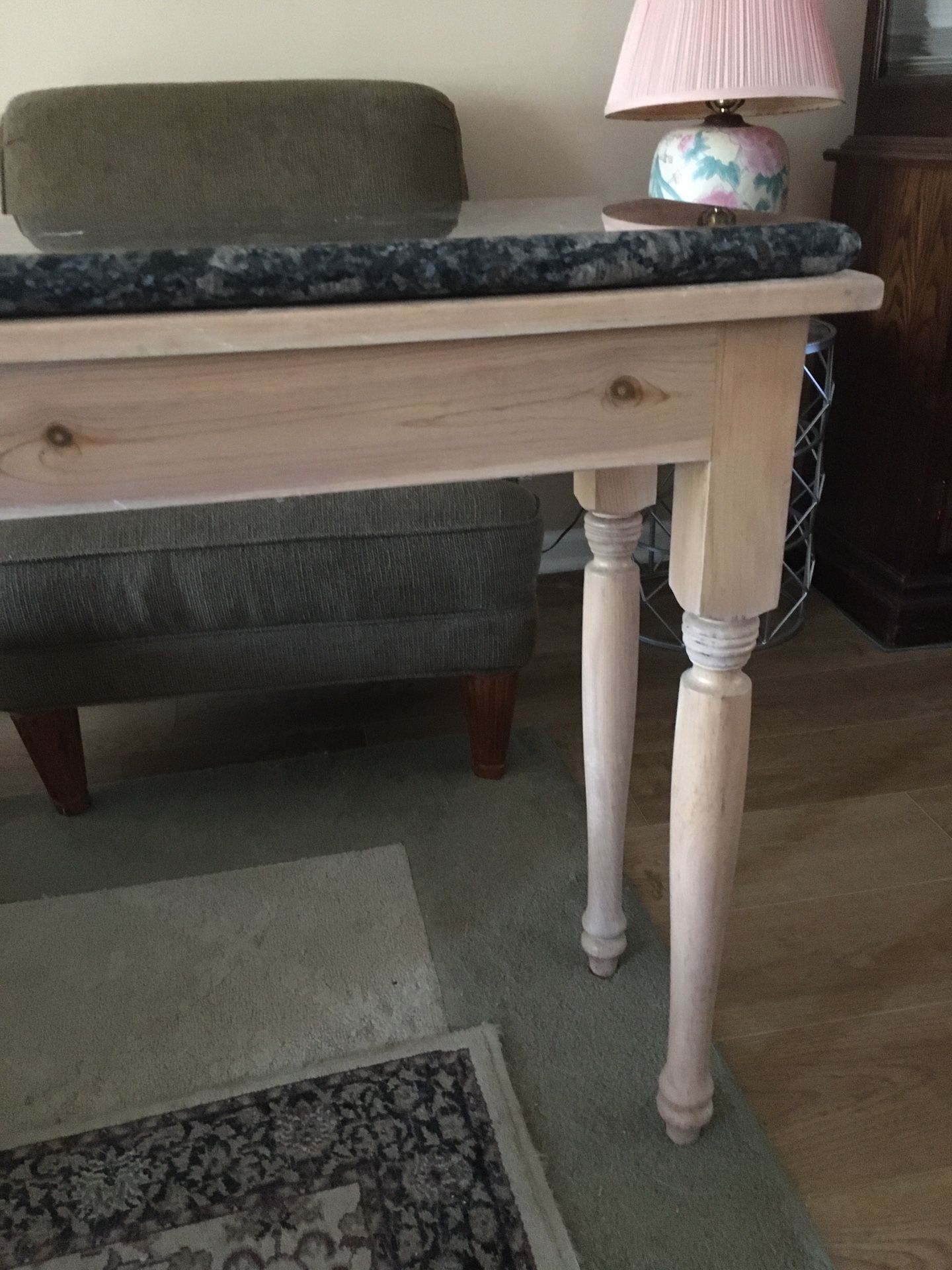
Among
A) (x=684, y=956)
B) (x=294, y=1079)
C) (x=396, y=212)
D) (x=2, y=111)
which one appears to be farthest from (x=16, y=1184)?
(x=2, y=111)

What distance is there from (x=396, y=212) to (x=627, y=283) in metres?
0.28

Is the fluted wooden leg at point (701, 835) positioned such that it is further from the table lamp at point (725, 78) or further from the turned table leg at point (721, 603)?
the table lamp at point (725, 78)

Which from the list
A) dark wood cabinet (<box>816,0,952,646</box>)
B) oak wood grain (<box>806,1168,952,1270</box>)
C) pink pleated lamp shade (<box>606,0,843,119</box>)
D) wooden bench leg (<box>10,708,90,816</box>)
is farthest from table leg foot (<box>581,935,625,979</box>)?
pink pleated lamp shade (<box>606,0,843,119</box>)

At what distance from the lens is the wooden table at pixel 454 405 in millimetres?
504

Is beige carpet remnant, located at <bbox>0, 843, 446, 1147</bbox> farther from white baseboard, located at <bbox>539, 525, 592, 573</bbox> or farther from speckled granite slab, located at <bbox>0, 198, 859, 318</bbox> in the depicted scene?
white baseboard, located at <bbox>539, 525, 592, 573</bbox>

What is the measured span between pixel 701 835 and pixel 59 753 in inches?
35.4

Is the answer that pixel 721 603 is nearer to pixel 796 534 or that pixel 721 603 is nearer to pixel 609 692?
pixel 609 692

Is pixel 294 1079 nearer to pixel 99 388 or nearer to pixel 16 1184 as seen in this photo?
pixel 16 1184

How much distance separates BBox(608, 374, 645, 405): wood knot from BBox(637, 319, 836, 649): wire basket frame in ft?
3.08

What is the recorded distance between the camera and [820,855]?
119cm

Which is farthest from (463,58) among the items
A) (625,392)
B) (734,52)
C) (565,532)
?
(625,392)

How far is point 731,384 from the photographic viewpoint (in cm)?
58

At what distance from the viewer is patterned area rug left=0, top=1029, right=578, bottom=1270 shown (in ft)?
2.50

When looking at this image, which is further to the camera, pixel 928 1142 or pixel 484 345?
pixel 928 1142
